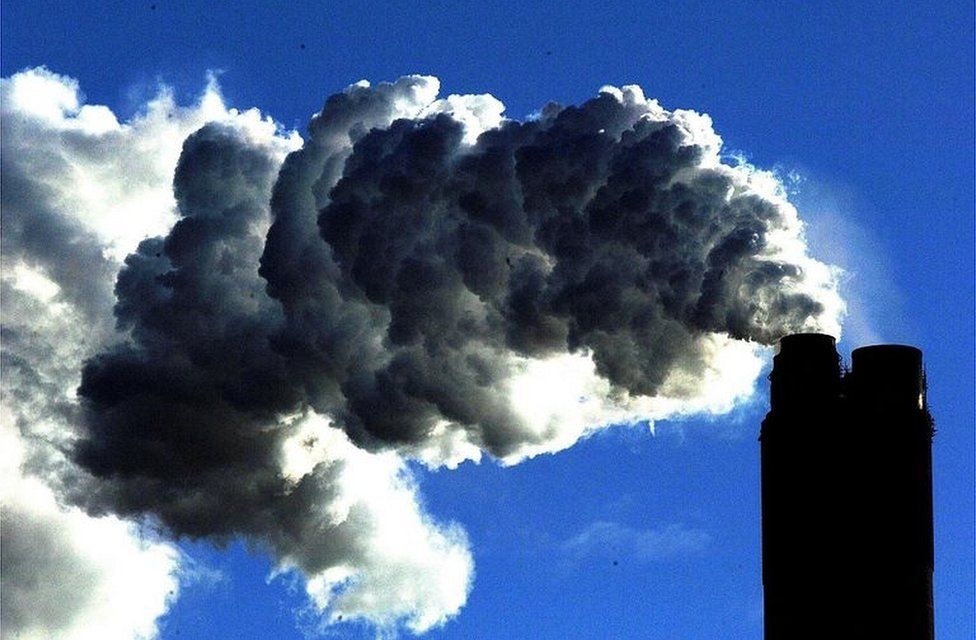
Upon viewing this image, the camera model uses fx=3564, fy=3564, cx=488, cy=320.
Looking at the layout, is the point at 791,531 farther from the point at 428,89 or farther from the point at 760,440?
the point at 428,89

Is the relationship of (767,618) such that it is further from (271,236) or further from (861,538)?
(271,236)

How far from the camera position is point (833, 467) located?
17675 cm

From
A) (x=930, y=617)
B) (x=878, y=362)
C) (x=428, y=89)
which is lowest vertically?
(x=930, y=617)

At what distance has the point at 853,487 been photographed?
579 feet

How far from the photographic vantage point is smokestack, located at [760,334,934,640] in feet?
577

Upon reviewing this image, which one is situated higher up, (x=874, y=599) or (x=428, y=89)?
(x=428, y=89)

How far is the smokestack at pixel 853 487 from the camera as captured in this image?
175750 millimetres

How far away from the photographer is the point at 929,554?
176750 millimetres

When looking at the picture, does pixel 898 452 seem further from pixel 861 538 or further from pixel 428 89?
pixel 428 89

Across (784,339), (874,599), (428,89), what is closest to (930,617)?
(874,599)

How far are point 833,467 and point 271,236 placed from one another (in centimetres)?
3111

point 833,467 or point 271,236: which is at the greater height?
point 271,236

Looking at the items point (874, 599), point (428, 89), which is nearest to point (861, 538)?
point (874, 599)

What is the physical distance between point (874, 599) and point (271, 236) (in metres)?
35.9
